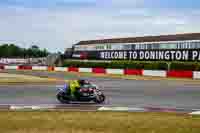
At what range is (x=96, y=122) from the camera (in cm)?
1217

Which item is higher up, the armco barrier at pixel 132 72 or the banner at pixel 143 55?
the banner at pixel 143 55

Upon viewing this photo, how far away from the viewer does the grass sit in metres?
10.9

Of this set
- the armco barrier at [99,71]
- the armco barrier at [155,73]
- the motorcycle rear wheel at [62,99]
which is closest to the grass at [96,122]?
the motorcycle rear wheel at [62,99]

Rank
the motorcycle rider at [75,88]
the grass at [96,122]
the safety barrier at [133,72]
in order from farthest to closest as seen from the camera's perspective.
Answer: the safety barrier at [133,72]
the motorcycle rider at [75,88]
the grass at [96,122]

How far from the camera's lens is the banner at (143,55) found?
5094 cm

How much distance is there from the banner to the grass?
120 feet

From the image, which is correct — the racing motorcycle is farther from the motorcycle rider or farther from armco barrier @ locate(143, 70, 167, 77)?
armco barrier @ locate(143, 70, 167, 77)

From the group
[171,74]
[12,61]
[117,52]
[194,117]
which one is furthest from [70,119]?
[12,61]

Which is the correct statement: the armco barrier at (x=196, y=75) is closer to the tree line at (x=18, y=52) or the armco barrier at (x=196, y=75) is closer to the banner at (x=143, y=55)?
the banner at (x=143, y=55)

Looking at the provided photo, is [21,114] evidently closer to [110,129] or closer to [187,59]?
[110,129]

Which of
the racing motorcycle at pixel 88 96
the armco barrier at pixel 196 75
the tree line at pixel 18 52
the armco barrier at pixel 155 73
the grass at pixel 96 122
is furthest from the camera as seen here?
the tree line at pixel 18 52

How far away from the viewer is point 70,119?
12.8m

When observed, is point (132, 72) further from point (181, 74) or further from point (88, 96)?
point (88, 96)

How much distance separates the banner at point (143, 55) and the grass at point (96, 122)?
3648cm
